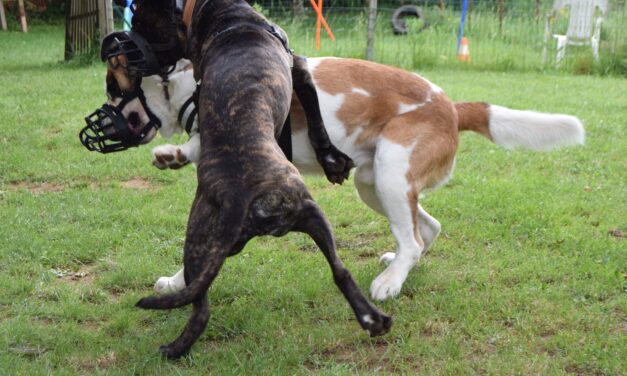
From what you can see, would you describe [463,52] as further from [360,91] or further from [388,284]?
[388,284]

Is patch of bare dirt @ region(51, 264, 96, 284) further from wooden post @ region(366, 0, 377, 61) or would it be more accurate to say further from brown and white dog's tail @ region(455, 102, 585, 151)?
wooden post @ region(366, 0, 377, 61)

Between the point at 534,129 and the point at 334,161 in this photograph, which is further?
the point at 534,129

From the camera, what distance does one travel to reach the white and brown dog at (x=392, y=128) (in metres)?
3.96

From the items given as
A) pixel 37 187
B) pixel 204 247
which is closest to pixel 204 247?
pixel 204 247

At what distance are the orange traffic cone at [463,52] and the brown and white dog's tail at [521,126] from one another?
863 cm

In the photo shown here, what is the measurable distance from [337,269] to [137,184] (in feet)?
11.6

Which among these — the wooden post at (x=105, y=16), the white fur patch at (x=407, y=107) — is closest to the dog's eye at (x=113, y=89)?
the white fur patch at (x=407, y=107)

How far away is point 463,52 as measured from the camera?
12.8 metres

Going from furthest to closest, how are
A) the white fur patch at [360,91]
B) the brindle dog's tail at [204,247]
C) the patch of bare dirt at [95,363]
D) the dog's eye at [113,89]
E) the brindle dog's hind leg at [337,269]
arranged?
the white fur patch at [360,91] < the dog's eye at [113,89] < the patch of bare dirt at [95,363] < the brindle dog's hind leg at [337,269] < the brindle dog's tail at [204,247]

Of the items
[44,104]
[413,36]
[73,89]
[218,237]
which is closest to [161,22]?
[218,237]

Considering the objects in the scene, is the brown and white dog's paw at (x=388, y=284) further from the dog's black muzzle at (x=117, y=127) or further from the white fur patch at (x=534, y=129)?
the dog's black muzzle at (x=117, y=127)

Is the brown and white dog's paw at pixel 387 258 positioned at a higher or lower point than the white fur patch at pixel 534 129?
lower

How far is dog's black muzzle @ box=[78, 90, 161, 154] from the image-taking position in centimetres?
374

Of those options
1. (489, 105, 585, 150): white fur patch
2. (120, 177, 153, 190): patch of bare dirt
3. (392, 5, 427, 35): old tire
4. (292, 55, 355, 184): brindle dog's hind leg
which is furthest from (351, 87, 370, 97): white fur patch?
(392, 5, 427, 35): old tire
